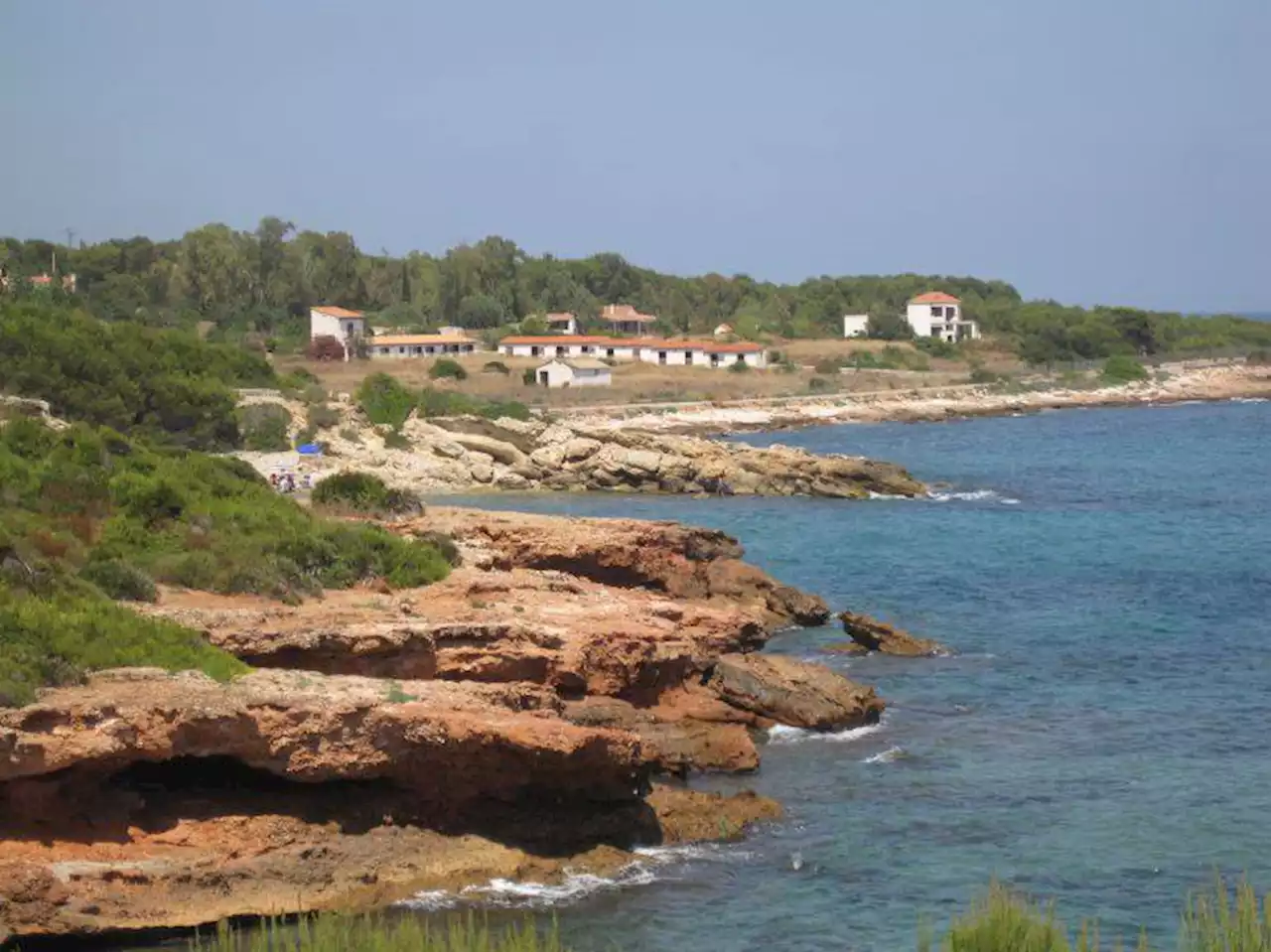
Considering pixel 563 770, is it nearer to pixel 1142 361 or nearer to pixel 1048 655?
pixel 1048 655

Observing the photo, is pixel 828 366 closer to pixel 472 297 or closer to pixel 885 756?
pixel 472 297

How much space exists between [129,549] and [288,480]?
28102 mm

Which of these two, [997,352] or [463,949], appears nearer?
[463,949]

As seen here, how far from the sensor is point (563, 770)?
18875 mm

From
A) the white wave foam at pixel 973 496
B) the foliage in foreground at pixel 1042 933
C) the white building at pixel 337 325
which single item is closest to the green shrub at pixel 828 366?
the white building at pixel 337 325

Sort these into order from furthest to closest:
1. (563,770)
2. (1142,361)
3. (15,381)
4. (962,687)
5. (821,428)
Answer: (1142,361) → (821,428) → (15,381) → (962,687) → (563,770)

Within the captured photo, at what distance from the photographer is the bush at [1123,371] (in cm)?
12228

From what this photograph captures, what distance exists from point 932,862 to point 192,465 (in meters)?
15.1

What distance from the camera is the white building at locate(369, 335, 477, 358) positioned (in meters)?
110

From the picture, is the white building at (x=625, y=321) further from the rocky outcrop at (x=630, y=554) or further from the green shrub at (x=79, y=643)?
the green shrub at (x=79, y=643)

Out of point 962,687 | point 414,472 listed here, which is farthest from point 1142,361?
point 962,687

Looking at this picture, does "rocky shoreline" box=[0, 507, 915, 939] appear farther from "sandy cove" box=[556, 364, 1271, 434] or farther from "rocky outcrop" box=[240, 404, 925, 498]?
"sandy cove" box=[556, 364, 1271, 434]

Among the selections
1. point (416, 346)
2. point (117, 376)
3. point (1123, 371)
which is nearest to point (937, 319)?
point (1123, 371)

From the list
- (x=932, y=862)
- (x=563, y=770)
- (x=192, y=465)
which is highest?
(x=192, y=465)
